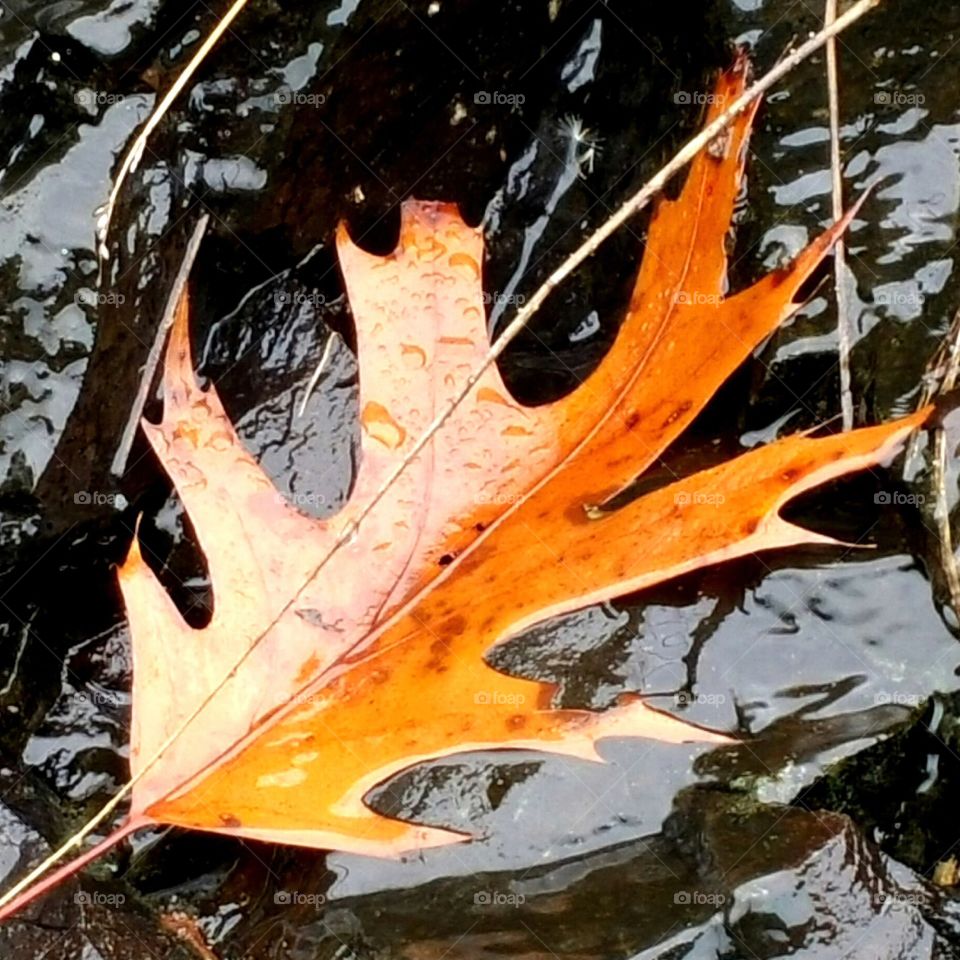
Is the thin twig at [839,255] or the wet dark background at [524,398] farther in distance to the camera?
the thin twig at [839,255]

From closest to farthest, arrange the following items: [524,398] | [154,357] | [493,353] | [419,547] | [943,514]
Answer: [493,353] < [419,547] < [943,514] < [154,357] < [524,398]

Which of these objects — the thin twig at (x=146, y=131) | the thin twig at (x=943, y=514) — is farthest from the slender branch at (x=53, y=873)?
the thin twig at (x=943, y=514)

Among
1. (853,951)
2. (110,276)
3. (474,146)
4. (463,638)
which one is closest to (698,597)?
(463,638)

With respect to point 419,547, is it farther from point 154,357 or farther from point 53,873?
point 53,873

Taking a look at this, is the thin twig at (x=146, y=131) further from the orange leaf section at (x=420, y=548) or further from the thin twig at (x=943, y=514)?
the thin twig at (x=943, y=514)

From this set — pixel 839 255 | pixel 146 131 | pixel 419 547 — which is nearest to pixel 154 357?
pixel 146 131
